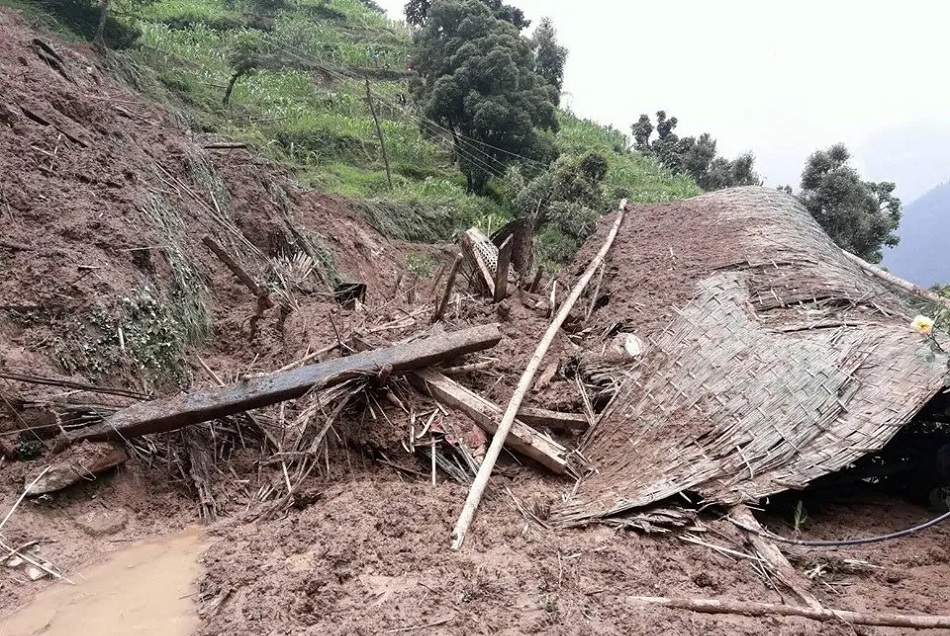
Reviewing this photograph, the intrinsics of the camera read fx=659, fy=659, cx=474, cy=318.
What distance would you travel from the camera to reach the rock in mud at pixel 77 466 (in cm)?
361

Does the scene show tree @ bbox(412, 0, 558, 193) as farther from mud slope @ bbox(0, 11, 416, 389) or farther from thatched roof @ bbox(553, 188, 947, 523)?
thatched roof @ bbox(553, 188, 947, 523)

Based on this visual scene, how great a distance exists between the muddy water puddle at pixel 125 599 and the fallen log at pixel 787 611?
6.84ft

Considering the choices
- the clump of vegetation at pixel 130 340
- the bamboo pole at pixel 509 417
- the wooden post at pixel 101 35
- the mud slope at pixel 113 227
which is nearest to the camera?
the bamboo pole at pixel 509 417

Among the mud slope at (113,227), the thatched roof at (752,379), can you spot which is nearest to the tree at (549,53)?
→ the mud slope at (113,227)

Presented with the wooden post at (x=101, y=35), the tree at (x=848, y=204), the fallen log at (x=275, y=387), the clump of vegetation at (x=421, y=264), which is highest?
the tree at (x=848, y=204)

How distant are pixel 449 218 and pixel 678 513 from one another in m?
11.6

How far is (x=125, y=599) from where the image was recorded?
3.08 m

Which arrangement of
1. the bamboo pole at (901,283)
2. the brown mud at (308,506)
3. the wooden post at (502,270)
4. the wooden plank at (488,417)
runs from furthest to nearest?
the wooden post at (502,270) < the bamboo pole at (901,283) < the wooden plank at (488,417) < the brown mud at (308,506)

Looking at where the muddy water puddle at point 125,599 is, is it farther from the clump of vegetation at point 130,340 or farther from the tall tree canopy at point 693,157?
the tall tree canopy at point 693,157

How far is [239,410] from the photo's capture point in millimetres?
4176

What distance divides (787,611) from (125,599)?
300 cm

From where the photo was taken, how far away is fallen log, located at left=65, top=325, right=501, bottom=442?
391 centimetres

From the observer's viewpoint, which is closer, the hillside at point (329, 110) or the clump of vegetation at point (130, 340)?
the clump of vegetation at point (130, 340)

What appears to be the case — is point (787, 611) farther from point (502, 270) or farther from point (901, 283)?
point (901, 283)
